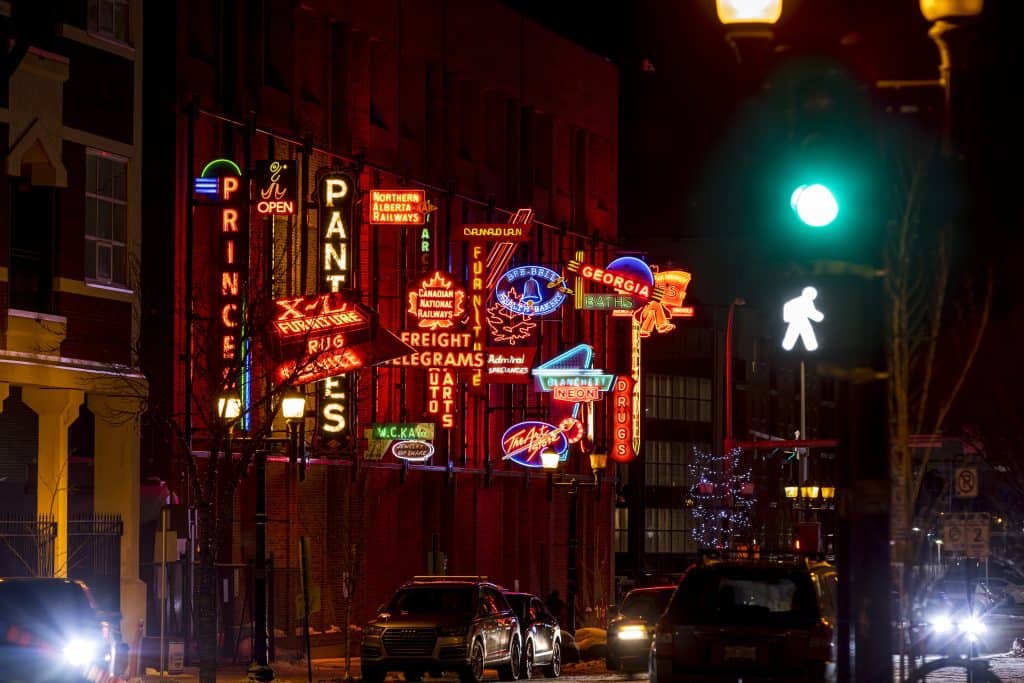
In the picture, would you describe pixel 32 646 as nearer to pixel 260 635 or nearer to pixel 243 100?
pixel 260 635

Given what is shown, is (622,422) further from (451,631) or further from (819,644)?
(819,644)

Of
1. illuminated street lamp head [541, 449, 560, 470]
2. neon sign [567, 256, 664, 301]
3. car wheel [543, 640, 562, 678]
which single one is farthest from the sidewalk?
neon sign [567, 256, 664, 301]

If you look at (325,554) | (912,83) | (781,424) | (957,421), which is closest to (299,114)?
(325,554)

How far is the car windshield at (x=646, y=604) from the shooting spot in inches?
1289

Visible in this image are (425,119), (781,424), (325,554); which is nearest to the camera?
(325,554)

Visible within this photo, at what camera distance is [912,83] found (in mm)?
10164

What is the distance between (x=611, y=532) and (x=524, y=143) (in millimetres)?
14146

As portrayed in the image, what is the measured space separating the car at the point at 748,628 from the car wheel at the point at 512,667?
12724mm

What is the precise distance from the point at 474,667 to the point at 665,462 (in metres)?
69.1

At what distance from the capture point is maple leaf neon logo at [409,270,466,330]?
4128 centimetres

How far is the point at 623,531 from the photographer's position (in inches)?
3735

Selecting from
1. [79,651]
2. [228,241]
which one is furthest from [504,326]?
A: [79,651]

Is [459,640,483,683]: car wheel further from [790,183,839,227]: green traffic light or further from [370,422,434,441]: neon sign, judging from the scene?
[790,183,839,227]: green traffic light

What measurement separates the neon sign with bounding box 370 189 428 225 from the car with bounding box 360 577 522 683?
12636mm
